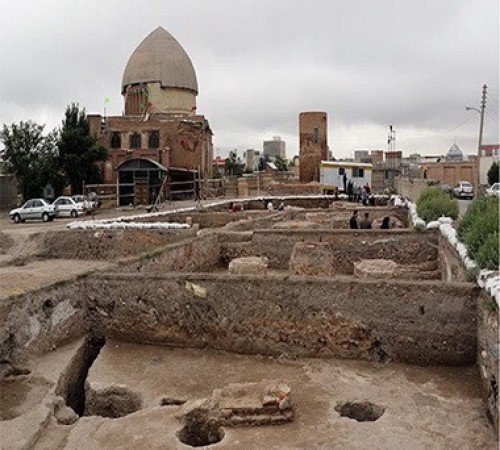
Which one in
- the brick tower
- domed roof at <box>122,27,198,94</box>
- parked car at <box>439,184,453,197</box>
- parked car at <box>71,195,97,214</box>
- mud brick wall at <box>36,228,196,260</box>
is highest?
domed roof at <box>122,27,198,94</box>

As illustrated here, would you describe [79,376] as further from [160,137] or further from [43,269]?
[160,137]

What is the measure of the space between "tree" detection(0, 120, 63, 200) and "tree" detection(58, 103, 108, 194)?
0.87 meters

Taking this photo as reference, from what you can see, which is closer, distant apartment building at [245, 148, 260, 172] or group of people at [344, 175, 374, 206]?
group of people at [344, 175, 374, 206]

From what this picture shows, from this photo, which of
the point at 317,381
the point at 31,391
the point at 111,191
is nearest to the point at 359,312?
the point at 317,381

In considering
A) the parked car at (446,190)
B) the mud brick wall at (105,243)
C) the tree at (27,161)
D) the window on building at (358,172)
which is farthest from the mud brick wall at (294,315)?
the window on building at (358,172)

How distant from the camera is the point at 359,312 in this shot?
299 inches

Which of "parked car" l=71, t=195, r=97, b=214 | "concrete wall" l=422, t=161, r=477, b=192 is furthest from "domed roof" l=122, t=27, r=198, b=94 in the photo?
"concrete wall" l=422, t=161, r=477, b=192

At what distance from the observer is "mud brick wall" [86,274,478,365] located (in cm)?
727

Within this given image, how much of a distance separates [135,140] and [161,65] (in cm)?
652

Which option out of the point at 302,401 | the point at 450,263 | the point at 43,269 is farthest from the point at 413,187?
the point at 302,401

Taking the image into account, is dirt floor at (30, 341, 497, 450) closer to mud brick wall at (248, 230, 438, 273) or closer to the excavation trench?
the excavation trench

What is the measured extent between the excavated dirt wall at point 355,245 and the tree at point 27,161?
19.8 metres

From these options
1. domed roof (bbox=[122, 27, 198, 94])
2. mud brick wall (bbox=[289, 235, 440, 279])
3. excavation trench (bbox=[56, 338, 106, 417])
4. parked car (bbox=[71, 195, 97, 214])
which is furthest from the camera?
domed roof (bbox=[122, 27, 198, 94])

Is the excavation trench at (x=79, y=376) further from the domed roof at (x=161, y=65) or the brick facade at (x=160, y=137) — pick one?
the domed roof at (x=161, y=65)
